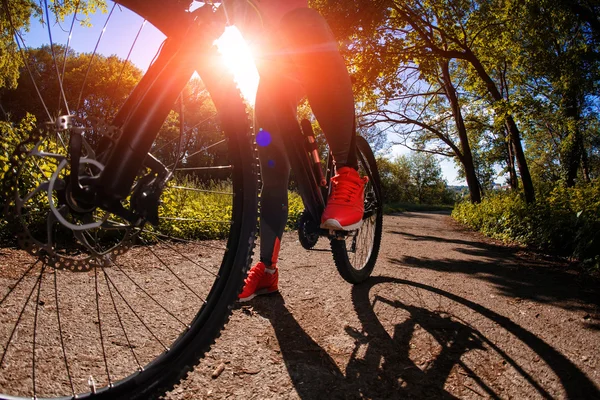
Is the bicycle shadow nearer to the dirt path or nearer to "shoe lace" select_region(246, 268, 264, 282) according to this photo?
the dirt path

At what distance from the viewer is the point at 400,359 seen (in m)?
1.50

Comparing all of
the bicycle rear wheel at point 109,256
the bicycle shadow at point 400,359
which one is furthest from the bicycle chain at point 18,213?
the bicycle shadow at point 400,359

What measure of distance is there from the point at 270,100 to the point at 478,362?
1.60 m

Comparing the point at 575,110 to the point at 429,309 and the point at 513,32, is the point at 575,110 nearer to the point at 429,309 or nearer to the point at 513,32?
the point at 513,32

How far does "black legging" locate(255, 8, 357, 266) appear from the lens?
70.7 inches

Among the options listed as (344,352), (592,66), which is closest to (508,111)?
(592,66)

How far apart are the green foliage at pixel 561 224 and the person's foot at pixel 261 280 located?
135 inches

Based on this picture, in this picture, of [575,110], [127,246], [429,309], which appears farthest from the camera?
[575,110]

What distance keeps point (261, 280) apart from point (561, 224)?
16.5 ft

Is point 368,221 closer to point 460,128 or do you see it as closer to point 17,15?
point 17,15

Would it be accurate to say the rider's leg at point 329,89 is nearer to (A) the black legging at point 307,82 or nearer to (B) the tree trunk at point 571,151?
(A) the black legging at point 307,82

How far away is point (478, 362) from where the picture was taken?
1.49 metres

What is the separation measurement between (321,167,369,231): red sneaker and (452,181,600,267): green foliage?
3218 millimetres

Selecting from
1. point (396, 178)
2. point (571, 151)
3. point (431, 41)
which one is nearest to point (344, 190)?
point (431, 41)
